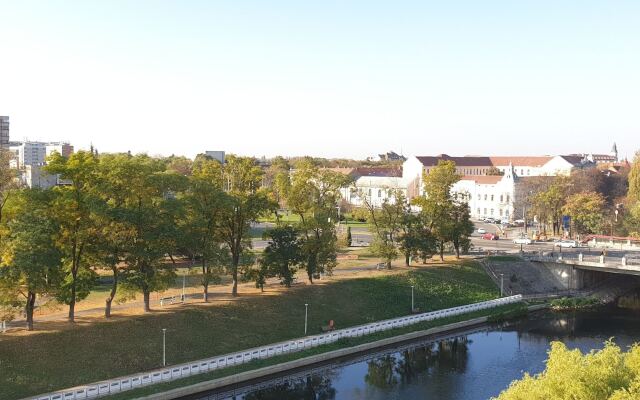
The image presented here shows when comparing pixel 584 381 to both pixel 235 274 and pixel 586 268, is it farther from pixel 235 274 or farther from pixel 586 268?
pixel 586 268

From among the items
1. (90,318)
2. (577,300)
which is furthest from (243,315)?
(577,300)

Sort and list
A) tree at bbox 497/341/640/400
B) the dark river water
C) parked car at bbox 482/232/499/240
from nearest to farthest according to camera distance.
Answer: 1. tree at bbox 497/341/640/400
2. the dark river water
3. parked car at bbox 482/232/499/240

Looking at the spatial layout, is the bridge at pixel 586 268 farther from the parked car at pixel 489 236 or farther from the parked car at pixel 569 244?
the parked car at pixel 489 236

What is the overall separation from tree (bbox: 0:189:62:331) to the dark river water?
10.7 m

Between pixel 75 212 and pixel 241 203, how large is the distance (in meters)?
12.2

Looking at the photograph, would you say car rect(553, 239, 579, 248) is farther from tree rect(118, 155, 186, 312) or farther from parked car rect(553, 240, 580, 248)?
tree rect(118, 155, 186, 312)

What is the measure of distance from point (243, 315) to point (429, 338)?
13901 millimetres

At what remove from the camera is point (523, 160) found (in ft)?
434

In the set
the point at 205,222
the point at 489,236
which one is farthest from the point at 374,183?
the point at 205,222

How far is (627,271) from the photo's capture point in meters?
53.7

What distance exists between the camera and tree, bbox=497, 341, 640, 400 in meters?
16.6

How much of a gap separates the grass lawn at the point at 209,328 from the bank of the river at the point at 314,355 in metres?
2.91

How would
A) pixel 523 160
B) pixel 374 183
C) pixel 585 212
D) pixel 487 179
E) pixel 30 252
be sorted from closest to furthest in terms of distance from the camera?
pixel 30 252
pixel 585 212
pixel 487 179
pixel 374 183
pixel 523 160

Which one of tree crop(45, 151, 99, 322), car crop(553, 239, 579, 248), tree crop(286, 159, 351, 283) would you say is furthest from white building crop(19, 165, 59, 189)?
car crop(553, 239, 579, 248)
